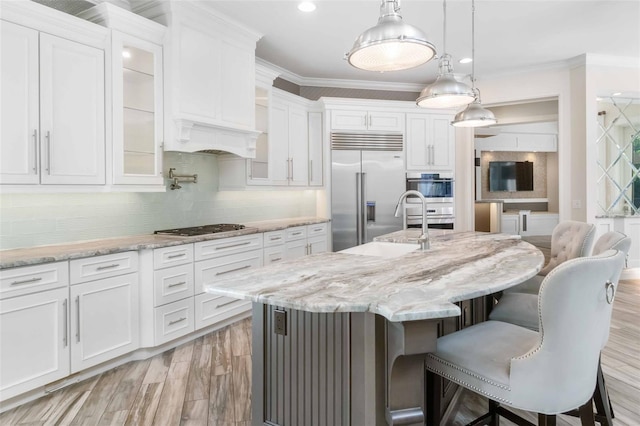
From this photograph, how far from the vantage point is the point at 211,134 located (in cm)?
369

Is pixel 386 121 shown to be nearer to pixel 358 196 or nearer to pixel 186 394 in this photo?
pixel 358 196

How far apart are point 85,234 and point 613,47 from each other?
6028 millimetres

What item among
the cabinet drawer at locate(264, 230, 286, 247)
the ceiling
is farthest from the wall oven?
the cabinet drawer at locate(264, 230, 286, 247)

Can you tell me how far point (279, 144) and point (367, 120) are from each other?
1.36 metres

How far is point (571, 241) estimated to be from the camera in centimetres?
276

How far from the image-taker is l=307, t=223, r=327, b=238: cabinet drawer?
496cm

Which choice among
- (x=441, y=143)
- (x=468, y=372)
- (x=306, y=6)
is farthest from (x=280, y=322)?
(x=441, y=143)

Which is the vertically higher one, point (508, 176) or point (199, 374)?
point (508, 176)

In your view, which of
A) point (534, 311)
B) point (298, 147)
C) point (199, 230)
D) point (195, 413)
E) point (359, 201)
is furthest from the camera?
point (359, 201)

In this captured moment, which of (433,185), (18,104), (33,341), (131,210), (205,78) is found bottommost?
(33,341)

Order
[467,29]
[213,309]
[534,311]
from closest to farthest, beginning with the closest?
[534,311], [213,309], [467,29]

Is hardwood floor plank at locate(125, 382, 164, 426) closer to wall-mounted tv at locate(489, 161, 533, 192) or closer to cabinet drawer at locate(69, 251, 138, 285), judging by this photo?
cabinet drawer at locate(69, 251, 138, 285)

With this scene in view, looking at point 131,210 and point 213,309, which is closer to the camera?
point 131,210

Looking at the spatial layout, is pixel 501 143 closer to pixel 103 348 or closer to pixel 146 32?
pixel 146 32
